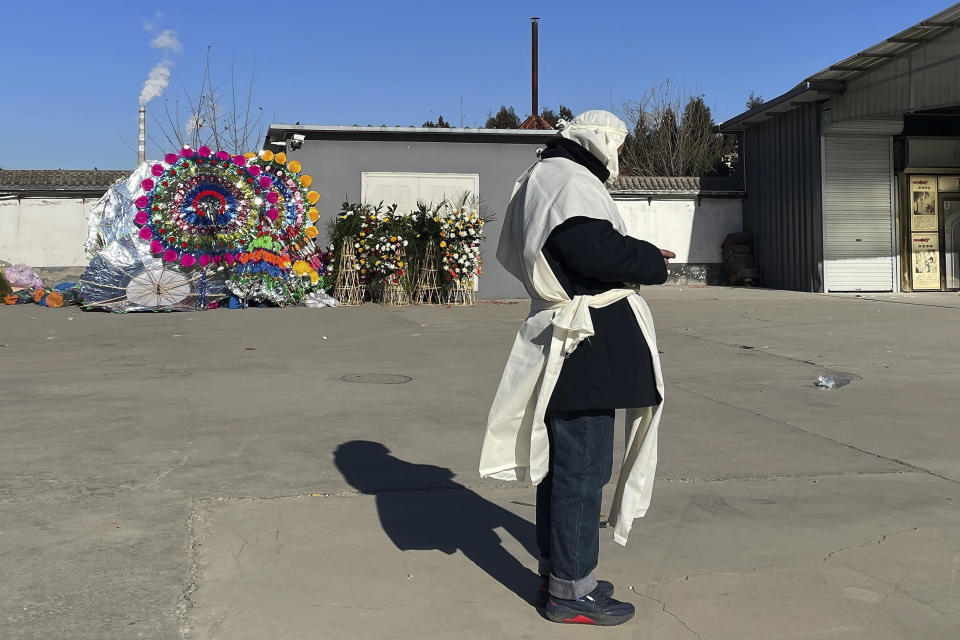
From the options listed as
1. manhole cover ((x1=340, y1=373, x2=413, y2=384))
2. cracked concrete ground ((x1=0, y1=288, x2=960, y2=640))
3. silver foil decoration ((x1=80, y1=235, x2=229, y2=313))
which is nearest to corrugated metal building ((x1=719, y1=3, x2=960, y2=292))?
cracked concrete ground ((x1=0, y1=288, x2=960, y2=640))

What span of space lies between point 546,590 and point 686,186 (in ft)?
80.2

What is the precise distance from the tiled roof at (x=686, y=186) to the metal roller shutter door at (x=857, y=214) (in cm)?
458

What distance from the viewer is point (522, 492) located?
186 inches

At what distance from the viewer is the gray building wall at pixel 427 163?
19.4 metres

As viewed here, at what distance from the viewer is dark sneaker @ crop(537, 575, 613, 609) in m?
3.22

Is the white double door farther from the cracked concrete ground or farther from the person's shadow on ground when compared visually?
the person's shadow on ground

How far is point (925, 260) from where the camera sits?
22281 millimetres

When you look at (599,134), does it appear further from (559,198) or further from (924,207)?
(924,207)

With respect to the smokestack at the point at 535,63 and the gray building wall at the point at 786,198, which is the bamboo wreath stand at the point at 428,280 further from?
the smokestack at the point at 535,63

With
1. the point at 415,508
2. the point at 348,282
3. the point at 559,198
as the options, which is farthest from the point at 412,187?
the point at 559,198

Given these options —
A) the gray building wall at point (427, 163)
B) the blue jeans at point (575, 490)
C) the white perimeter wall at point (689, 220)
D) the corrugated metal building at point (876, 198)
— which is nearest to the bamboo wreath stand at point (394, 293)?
the gray building wall at point (427, 163)

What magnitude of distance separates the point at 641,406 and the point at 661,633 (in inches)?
28.7

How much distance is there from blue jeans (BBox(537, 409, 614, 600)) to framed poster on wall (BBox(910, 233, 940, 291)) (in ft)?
70.4

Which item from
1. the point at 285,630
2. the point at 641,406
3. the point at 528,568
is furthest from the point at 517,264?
the point at 285,630
